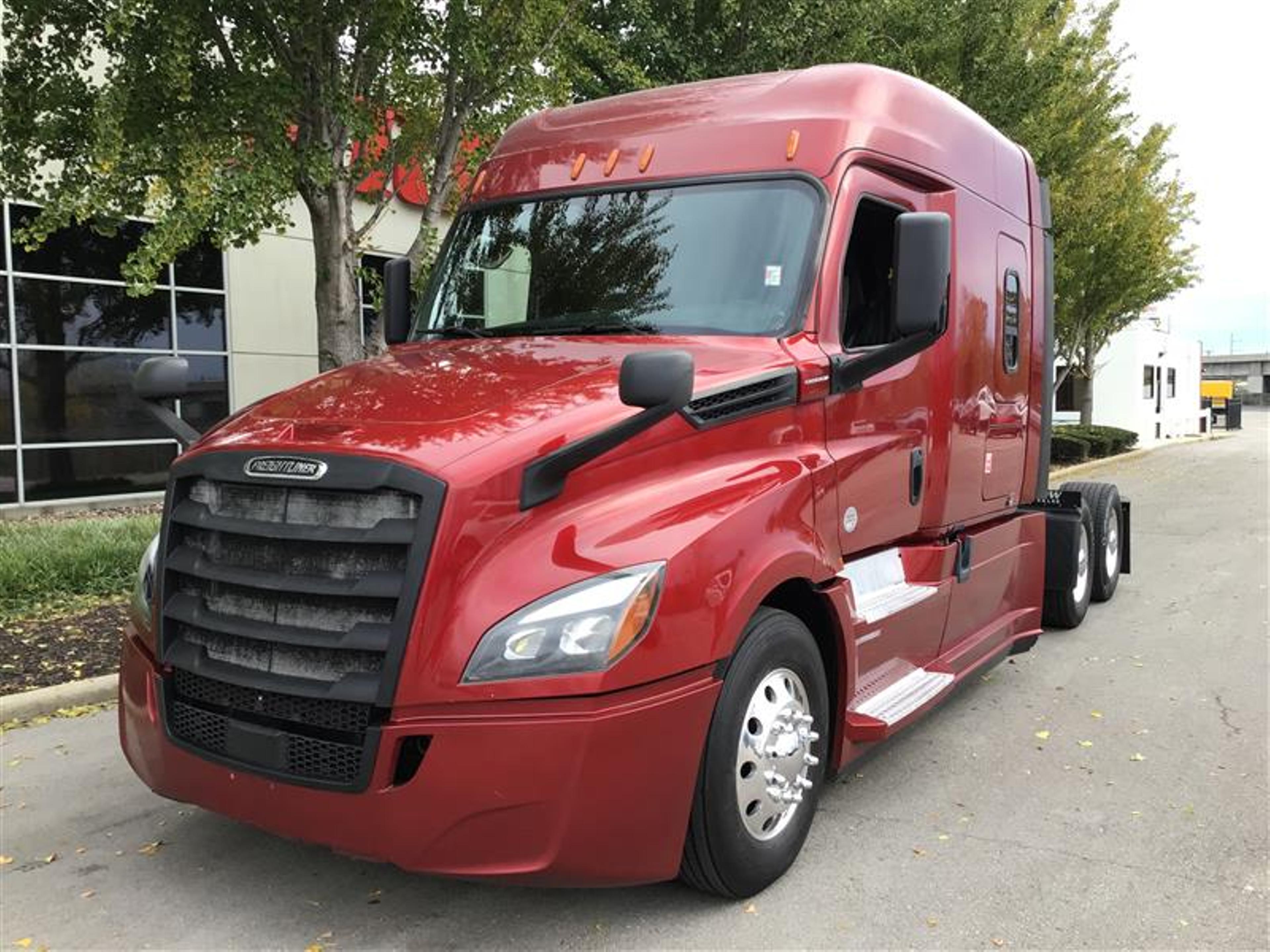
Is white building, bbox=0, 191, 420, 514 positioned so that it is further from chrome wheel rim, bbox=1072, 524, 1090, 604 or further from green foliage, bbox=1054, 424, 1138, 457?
green foliage, bbox=1054, 424, 1138, 457

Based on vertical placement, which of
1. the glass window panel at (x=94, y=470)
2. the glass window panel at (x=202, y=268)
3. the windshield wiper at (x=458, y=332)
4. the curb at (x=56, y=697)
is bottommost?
the curb at (x=56, y=697)

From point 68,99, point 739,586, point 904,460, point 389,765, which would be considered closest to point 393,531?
point 389,765

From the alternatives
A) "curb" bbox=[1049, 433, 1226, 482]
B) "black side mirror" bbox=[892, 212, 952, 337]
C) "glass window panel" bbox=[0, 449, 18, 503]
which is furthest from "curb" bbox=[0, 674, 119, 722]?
"curb" bbox=[1049, 433, 1226, 482]

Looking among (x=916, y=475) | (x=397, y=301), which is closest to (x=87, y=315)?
(x=397, y=301)

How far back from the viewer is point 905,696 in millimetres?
4195

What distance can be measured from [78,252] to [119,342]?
1285mm

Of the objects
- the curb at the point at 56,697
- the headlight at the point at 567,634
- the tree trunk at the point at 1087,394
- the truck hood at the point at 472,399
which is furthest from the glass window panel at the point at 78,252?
the tree trunk at the point at 1087,394

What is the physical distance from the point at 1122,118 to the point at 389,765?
63.6 feet

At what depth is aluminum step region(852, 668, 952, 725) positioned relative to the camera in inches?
154

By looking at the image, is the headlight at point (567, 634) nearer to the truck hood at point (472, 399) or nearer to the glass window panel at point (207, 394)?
the truck hood at point (472, 399)

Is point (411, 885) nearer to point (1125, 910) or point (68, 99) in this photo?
point (1125, 910)

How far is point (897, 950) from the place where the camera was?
121 inches

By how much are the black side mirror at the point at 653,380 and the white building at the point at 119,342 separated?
34.2 feet

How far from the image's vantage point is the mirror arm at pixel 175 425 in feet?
11.6
